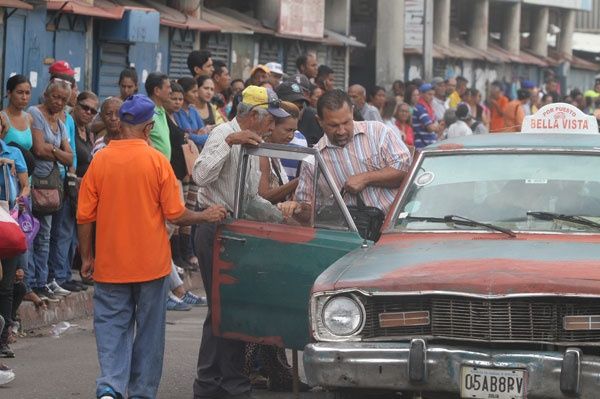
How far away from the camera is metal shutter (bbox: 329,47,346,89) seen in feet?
96.1

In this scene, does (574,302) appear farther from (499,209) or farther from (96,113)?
(96,113)

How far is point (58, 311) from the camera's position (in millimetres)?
12297

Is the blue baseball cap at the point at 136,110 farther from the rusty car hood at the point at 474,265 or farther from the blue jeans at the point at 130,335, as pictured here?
the rusty car hood at the point at 474,265

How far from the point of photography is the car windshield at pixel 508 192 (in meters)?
8.02

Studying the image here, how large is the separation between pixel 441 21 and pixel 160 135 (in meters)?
24.8

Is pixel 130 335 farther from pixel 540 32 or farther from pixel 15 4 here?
pixel 540 32

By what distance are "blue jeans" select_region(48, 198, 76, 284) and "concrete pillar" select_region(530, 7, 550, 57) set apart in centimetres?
3427

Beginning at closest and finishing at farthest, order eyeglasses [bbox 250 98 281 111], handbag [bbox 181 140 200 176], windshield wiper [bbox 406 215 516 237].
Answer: windshield wiper [bbox 406 215 516 237] → eyeglasses [bbox 250 98 281 111] → handbag [bbox 181 140 200 176]

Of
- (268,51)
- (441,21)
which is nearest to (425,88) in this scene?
(268,51)

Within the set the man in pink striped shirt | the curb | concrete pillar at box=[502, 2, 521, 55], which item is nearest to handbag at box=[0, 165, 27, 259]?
the man in pink striped shirt

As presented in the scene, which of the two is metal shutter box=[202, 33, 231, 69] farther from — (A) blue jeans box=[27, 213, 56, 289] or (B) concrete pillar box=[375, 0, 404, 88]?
(A) blue jeans box=[27, 213, 56, 289]

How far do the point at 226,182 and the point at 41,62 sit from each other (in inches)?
316

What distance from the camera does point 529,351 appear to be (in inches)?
266

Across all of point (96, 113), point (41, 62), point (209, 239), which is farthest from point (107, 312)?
point (41, 62)
